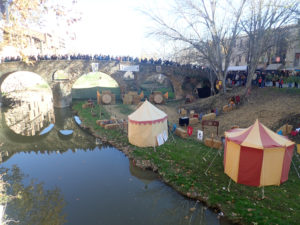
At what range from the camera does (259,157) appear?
26.1 feet

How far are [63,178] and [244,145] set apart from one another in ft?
27.4

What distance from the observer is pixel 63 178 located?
10.1 meters

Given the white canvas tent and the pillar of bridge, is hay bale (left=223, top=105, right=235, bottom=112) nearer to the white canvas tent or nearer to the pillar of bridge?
the white canvas tent

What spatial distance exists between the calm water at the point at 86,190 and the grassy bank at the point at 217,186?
0.54m

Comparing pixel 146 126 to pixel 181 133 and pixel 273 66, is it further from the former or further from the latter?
pixel 273 66

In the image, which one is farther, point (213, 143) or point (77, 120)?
point (77, 120)

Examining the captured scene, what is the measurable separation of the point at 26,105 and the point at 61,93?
18.9ft

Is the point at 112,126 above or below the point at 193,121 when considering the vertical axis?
below

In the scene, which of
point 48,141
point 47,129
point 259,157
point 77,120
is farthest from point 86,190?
point 77,120

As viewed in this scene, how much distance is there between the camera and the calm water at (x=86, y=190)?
7.53m

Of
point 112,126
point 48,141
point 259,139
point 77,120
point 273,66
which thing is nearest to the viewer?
point 259,139

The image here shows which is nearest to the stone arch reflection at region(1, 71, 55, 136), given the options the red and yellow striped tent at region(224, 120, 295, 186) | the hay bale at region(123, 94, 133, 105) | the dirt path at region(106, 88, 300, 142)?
the dirt path at region(106, 88, 300, 142)

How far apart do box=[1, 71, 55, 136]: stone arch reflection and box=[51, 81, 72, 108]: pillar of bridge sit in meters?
1.19

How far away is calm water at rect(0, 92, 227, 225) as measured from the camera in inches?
296
